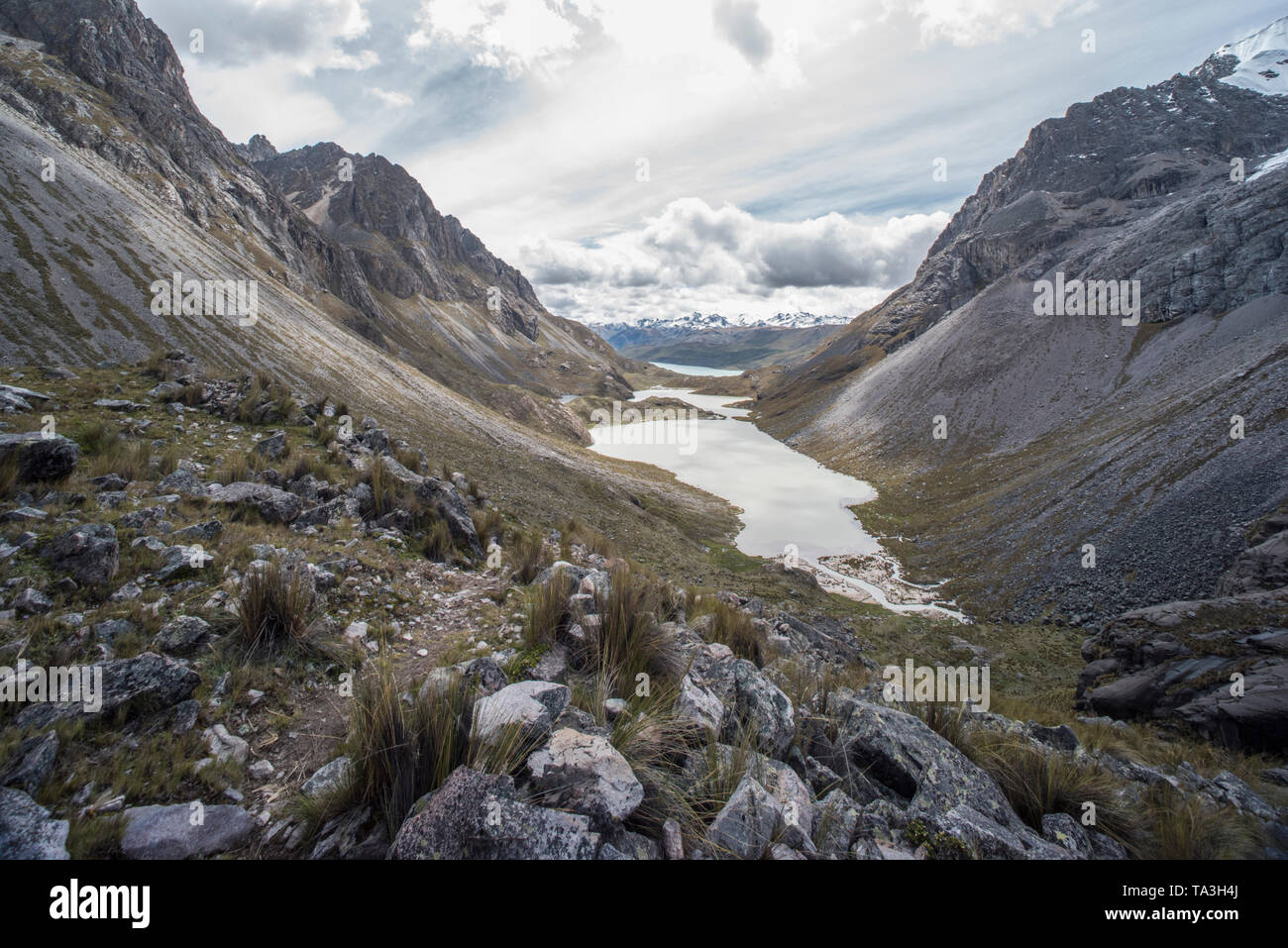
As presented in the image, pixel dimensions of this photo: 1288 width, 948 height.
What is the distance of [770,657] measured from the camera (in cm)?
767

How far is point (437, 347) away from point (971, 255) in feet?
418

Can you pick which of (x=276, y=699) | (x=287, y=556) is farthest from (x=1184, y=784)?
(x=287, y=556)

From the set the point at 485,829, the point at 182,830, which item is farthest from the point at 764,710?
the point at 182,830

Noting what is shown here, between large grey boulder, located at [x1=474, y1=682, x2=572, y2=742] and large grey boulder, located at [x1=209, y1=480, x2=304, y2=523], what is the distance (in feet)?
20.0

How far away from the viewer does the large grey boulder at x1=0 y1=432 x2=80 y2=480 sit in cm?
656

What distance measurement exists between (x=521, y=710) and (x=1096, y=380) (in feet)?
244

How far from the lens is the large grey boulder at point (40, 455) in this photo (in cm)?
656

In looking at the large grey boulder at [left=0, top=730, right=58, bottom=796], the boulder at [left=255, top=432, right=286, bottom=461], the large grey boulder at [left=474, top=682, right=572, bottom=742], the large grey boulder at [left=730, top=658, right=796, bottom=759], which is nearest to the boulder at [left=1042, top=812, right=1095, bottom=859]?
the large grey boulder at [left=730, top=658, right=796, bottom=759]

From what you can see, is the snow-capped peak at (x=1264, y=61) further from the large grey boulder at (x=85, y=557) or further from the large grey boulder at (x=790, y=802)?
the large grey boulder at (x=85, y=557)

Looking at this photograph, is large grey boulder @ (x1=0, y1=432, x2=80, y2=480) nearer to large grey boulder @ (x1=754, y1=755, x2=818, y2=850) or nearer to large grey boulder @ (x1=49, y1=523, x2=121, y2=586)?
large grey boulder @ (x1=49, y1=523, x2=121, y2=586)

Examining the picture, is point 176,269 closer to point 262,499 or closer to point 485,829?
point 262,499

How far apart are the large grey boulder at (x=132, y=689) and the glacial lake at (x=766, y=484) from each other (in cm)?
3160

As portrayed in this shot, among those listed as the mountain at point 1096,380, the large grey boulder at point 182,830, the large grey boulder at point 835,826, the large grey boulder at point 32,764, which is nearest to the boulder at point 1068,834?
the large grey boulder at point 835,826
